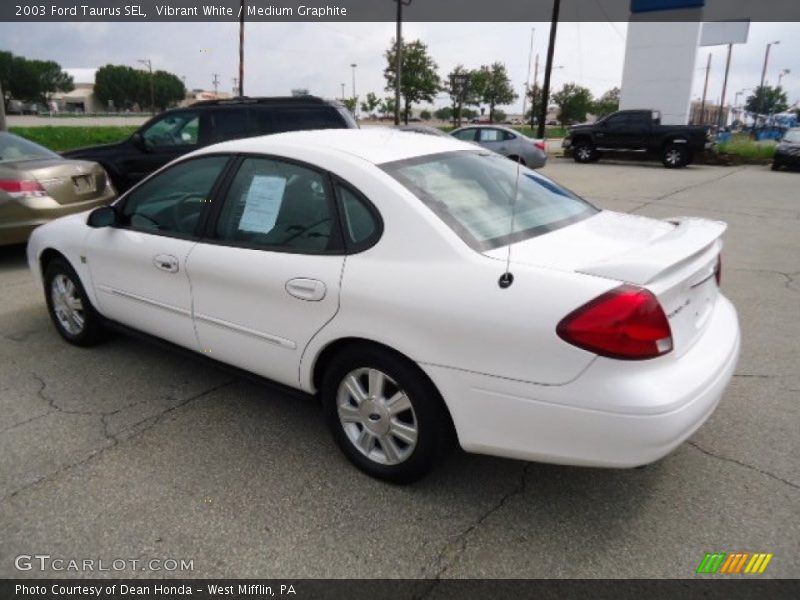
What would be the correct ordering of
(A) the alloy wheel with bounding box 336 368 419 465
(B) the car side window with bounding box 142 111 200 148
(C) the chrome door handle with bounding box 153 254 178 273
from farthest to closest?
1. (B) the car side window with bounding box 142 111 200 148
2. (C) the chrome door handle with bounding box 153 254 178 273
3. (A) the alloy wheel with bounding box 336 368 419 465

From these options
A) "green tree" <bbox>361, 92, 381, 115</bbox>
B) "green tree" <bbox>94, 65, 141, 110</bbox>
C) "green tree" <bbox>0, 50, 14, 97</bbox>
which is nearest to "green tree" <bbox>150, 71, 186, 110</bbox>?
"green tree" <bbox>94, 65, 141, 110</bbox>

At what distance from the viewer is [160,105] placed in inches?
4970

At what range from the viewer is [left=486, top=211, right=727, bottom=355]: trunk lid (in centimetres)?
218

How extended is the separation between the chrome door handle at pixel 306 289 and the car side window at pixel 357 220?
0.23 meters

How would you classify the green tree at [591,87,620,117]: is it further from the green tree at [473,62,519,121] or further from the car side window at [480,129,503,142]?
the car side window at [480,129,503,142]

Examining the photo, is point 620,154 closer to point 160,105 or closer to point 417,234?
point 417,234

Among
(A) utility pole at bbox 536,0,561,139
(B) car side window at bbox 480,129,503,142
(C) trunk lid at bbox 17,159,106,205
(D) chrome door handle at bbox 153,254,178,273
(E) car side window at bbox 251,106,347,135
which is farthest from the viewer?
(A) utility pole at bbox 536,0,561,139

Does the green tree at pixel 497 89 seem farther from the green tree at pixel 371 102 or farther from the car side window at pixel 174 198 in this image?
the car side window at pixel 174 198

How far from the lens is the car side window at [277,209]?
278 cm

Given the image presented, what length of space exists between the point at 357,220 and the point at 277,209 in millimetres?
523

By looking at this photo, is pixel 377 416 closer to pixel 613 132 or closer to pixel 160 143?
pixel 160 143

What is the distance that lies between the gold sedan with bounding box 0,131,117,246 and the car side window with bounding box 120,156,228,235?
3424mm

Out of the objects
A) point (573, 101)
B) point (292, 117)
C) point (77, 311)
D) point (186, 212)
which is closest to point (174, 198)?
point (186, 212)

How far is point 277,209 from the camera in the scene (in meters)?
2.96
